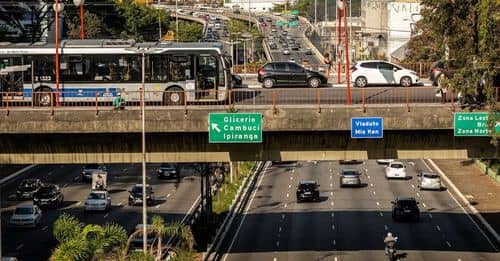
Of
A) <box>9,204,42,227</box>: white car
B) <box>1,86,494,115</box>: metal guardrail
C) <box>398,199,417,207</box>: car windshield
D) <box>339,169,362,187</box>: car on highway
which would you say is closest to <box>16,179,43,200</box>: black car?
<box>9,204,42,227</box>: white car

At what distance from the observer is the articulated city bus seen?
43.2 meters

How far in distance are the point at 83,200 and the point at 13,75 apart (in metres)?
21.8

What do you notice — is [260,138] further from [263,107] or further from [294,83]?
[294,83]

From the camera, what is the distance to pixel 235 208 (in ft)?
198

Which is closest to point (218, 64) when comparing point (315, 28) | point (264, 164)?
point (264, 164)

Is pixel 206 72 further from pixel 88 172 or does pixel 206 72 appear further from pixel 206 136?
pixel 88 172

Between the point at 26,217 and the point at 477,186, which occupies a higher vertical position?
the point at 26,217

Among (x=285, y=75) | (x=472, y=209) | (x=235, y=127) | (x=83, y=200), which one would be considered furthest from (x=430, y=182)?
(x=235, y=127)

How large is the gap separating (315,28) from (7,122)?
540ft

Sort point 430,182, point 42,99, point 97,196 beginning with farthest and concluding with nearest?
point 430,182 < point 97,196 < point 42,99

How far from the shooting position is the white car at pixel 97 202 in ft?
195

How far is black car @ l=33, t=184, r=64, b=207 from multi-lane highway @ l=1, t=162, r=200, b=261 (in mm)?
536

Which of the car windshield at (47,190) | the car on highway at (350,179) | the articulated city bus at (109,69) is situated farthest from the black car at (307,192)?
the articulated city bus at (109,69)

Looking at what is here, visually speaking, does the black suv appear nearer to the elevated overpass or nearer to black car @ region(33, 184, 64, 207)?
the elevated overpass
